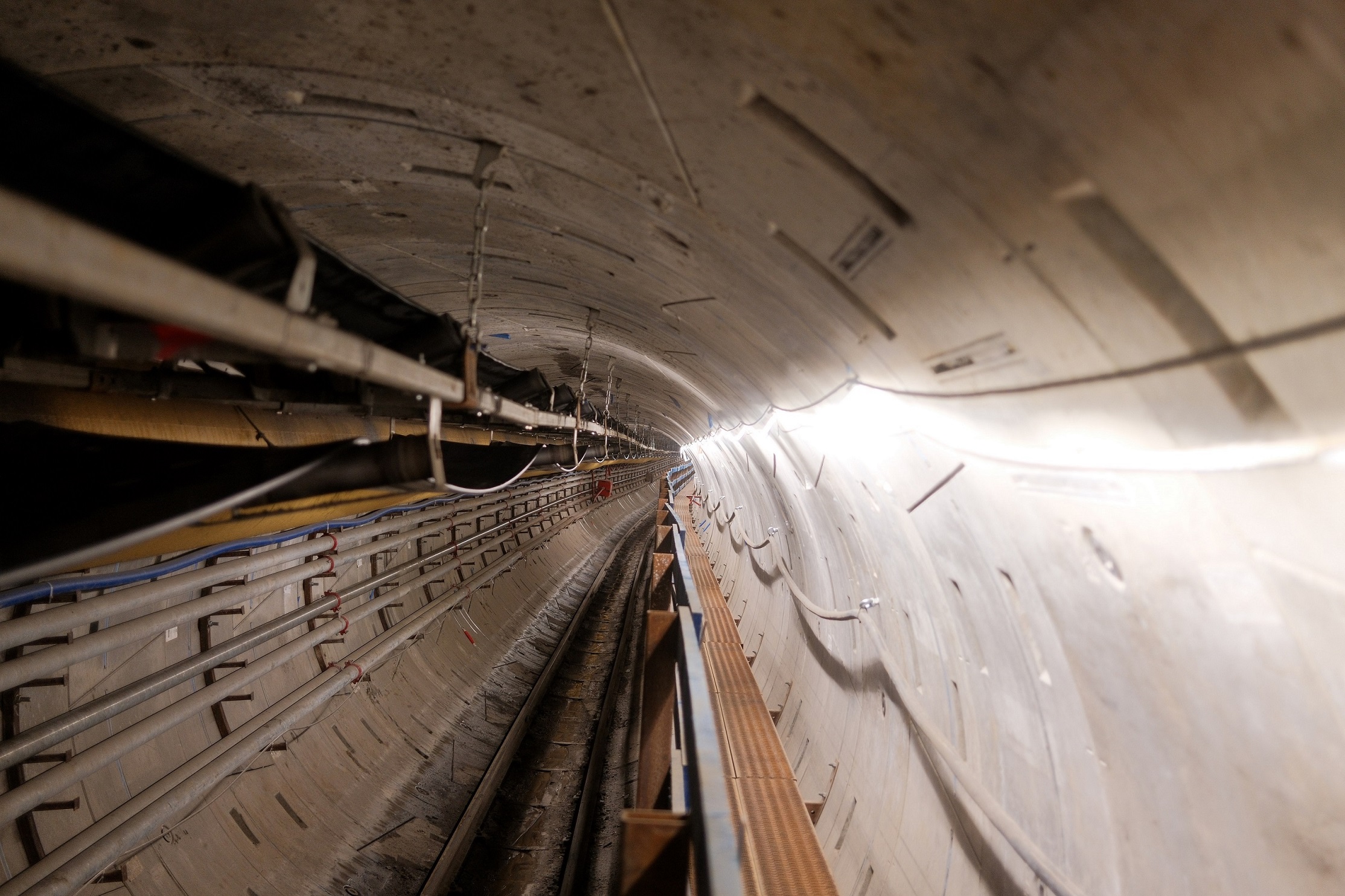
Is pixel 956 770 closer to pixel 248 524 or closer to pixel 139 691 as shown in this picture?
pixel 248 524

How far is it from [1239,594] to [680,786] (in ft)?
12.2

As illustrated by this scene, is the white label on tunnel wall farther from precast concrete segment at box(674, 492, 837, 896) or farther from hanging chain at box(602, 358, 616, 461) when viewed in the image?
hanging chain at box(602, 358, 616, 461)

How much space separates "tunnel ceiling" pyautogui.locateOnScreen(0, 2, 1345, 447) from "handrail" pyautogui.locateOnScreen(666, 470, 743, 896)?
5.39 feet

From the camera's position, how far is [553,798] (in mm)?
6238

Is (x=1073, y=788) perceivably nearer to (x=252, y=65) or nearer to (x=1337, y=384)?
(x=1337, y=384)

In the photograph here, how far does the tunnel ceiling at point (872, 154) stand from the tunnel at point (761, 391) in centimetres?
1

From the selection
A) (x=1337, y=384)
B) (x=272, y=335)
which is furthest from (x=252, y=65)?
(x=1337, y=384)

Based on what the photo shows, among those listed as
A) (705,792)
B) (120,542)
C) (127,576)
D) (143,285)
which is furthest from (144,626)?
(705,792)

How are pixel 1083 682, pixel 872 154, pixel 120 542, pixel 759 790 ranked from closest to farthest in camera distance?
pixel 872 154, pixel 120 542, pixel 1083 682, pixel 759 790

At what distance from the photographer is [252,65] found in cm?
217

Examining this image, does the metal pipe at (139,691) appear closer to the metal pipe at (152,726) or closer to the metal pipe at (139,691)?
the metal pipe at (139,691)

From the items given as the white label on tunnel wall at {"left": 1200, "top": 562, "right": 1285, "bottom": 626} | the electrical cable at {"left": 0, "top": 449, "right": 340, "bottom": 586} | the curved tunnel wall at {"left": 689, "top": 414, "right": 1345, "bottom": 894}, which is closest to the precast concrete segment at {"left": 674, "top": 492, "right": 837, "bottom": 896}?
the curved tunnel wall at {"left": 689, "top": 414, "right": 1345, "bottom": 894}

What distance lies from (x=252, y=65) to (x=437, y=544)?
21.5 feet

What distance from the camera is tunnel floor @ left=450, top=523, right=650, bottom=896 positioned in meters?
5.11
